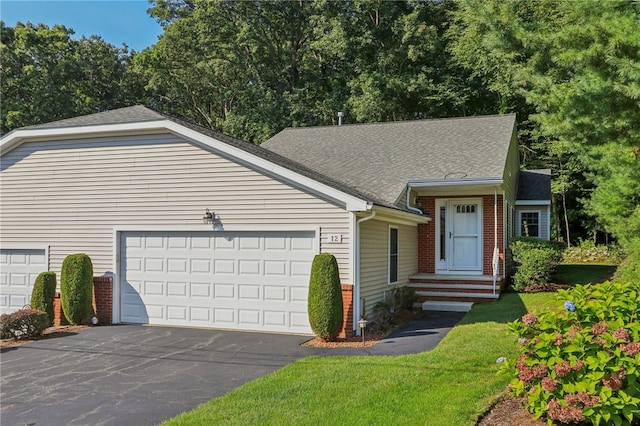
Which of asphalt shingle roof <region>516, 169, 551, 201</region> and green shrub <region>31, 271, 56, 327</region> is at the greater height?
asphalt shingle roof <region>516, 169, 551, 201</region>

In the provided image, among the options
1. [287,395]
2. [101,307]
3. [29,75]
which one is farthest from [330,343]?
[29,75]

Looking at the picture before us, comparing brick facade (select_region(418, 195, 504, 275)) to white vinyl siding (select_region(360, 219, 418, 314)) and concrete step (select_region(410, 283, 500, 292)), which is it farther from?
white vinyl siding (select_region(360, 219, 418, 314))

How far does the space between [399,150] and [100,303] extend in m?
9.52

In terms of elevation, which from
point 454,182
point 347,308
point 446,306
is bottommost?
point 446,306

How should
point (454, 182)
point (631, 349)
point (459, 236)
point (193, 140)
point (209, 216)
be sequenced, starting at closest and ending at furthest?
point (631, 349)
point (209, 216)
point (193, 140)
point (454, 182)
point (459, 236)

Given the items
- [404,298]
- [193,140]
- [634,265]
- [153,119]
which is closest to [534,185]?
[404,298]

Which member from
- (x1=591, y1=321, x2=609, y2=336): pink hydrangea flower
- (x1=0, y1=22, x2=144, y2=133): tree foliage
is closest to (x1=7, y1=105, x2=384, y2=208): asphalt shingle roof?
(x1=591, y1=321, x2=609, y2=336): pink hydrangea flower

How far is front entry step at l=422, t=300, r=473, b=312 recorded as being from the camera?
12109 mm

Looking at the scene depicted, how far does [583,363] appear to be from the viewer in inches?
173

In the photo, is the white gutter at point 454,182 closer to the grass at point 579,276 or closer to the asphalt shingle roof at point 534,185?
the grass at point 579,276

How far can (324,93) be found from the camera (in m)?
31.3

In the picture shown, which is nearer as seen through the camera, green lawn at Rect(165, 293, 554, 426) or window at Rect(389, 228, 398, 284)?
green lawn at Rect(165, 293, 554, 426)

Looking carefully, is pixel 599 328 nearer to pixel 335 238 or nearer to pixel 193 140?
pixel 335 238

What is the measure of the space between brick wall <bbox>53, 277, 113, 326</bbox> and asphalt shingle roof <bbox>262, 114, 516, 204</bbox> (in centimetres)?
636
